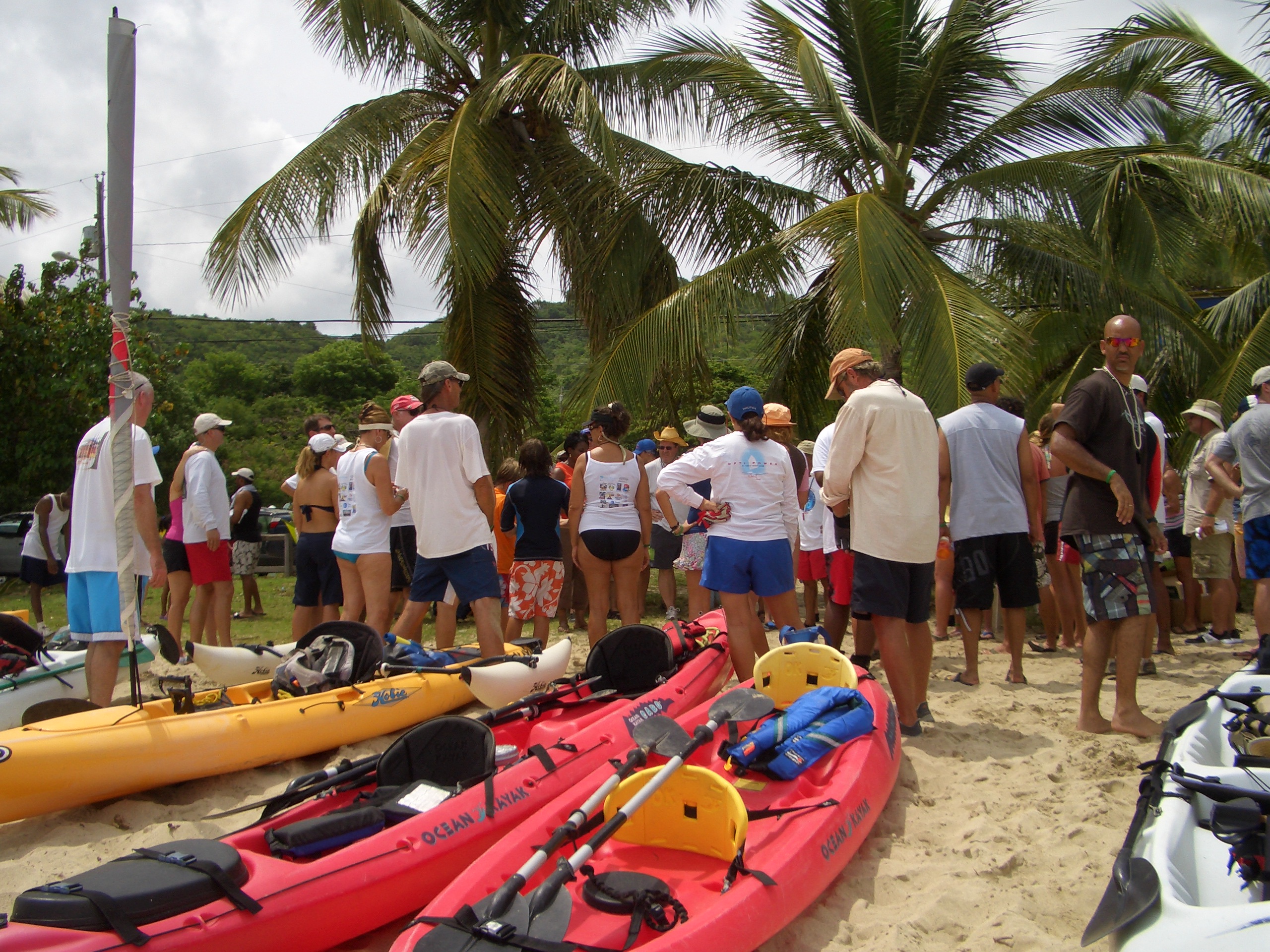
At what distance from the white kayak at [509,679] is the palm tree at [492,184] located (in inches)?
220

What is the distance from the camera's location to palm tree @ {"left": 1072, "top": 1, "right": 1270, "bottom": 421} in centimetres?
905

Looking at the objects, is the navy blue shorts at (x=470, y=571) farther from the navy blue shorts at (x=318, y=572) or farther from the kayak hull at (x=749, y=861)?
the kayak hull at (x=749, y=861)

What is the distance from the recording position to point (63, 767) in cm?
365

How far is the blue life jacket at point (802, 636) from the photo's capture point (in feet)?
14.8

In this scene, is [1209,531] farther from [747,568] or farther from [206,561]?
[206,561]

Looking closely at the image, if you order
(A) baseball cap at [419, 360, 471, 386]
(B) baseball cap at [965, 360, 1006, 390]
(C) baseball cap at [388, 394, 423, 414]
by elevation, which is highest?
(A) baseball cap at [419, 360, 471, 386]

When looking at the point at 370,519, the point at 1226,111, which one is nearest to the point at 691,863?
the point at 370,519

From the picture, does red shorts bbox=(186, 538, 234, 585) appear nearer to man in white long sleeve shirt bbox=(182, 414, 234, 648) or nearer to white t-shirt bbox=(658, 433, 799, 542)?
man in white long sleeve shirt bbox=(182, 414, 234, 648)

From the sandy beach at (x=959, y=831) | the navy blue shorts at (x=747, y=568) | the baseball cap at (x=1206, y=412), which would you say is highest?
the baseball cap at (x=1206, y=412)

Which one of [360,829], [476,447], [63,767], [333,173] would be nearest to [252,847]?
[360,829]

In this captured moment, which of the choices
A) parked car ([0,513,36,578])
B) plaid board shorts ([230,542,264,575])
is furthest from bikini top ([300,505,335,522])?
parked car ([0,513,36,578])

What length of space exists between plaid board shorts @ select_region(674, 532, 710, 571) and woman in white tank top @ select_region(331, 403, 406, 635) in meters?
2.39

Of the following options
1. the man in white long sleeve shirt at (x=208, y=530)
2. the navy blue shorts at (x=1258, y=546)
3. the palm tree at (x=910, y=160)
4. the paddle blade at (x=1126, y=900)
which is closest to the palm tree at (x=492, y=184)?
the palm tree at (x=910, y=160)

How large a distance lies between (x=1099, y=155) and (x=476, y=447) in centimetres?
760
